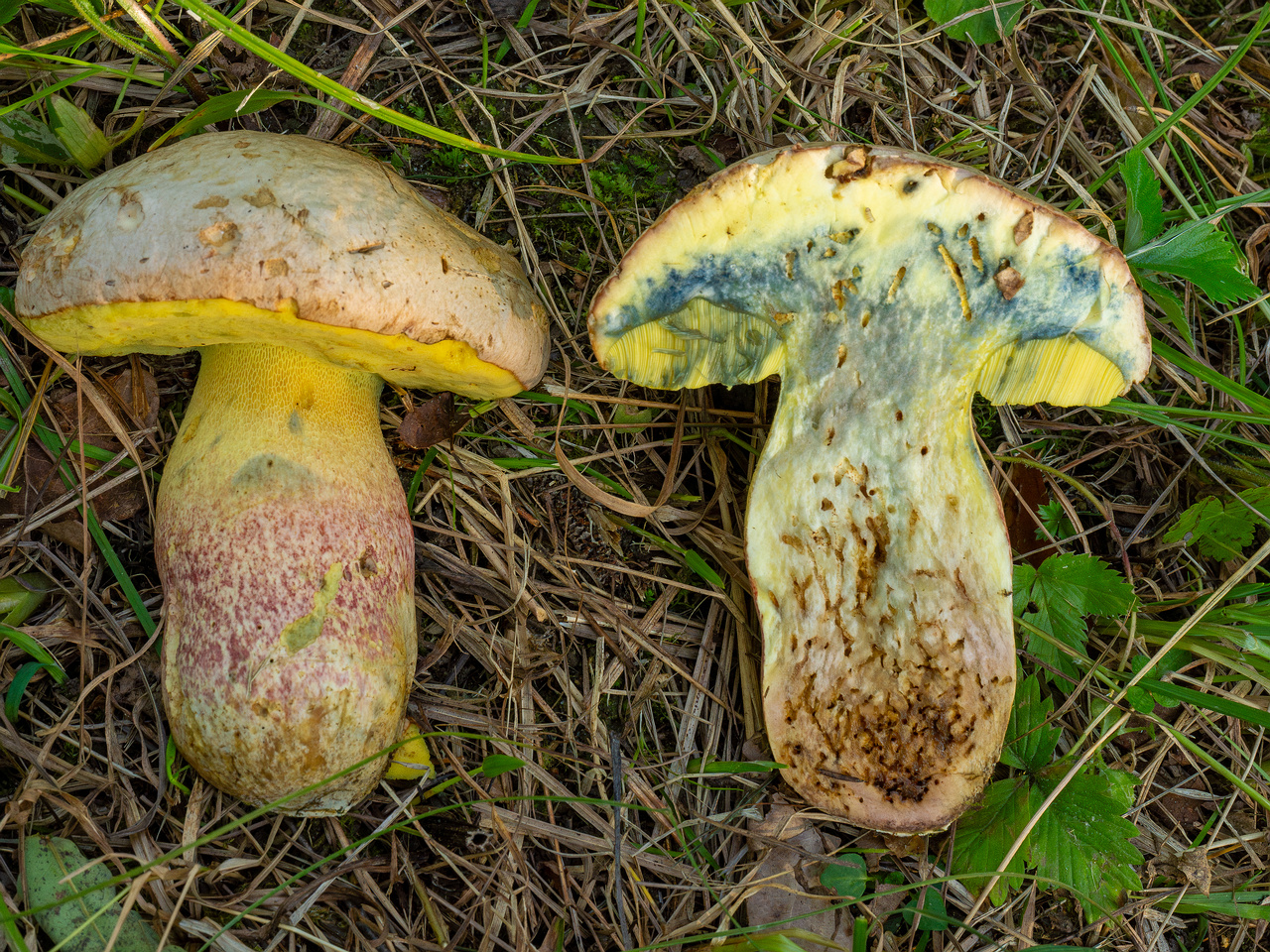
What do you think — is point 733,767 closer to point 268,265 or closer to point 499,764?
point 499,764

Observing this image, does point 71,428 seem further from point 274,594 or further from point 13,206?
point 274,594

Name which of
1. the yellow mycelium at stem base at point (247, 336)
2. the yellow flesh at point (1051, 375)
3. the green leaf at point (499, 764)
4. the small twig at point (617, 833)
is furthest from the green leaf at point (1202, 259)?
the green leaf at point (499, 764)

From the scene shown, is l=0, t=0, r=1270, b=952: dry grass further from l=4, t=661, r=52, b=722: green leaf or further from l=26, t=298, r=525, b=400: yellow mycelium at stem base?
l=26, t=298, r=525, b=400: yellow mycelium at stem base

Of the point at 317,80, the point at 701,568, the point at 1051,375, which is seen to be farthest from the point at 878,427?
the point at 317,80

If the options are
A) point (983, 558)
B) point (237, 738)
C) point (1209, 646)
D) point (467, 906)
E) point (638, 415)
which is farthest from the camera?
point (638, 415)

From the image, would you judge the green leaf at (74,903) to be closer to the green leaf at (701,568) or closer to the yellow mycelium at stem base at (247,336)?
the yellow mycelium at stem base at (247,336)

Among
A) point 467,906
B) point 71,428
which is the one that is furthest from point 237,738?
point 71,428

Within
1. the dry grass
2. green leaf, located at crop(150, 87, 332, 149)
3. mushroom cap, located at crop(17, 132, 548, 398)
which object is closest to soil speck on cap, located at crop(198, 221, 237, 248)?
mushroom cap, located at crop(17, 132, 548, 398)
